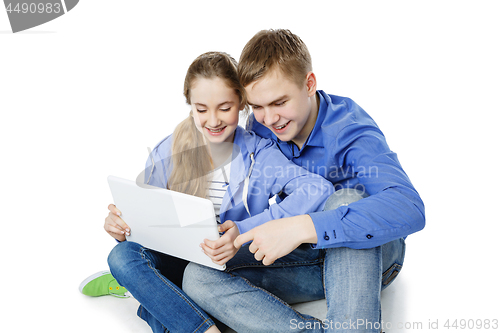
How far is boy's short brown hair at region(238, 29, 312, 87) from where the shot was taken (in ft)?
4.73

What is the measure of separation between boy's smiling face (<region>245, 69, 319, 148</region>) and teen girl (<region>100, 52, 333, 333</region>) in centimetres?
8

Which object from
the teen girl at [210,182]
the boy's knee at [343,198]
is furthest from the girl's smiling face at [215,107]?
the boy's knee at [343,198]

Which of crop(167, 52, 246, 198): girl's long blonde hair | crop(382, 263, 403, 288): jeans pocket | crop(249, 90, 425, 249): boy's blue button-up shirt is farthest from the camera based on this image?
crop(167, 52, 246, 198): girl's long blonde hair

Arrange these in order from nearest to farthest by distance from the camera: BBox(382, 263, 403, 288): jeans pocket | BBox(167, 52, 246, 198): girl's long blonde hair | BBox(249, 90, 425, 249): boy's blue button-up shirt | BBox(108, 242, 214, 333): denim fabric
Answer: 1. BBox(249, 90, 425, 249): boy's blue button-up shirt
2. BBox(108, 242, 214, 333): denim fabric
3. BBox(382, 263, 403, 288): jeans pocket
4. BBox(167, 52, 246, 198): girl's long blonde hair

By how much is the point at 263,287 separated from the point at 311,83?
666 mm

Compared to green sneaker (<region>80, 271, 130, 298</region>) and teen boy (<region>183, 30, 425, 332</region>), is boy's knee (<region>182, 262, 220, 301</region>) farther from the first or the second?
green sneaker (<region>80, 271, 130, 298</region>)

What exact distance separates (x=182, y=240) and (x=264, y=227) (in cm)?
27

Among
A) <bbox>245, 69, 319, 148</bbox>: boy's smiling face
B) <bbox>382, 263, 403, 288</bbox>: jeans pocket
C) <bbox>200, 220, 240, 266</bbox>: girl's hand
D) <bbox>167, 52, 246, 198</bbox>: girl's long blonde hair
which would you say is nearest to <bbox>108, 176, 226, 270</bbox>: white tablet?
<bbox>200, 220, 240, 266</bbox>: girl's hand

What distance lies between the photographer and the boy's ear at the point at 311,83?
151 centimetres

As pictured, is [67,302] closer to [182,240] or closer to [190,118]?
[182,240]

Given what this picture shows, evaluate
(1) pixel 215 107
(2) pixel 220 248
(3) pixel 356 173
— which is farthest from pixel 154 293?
(3) pixel 356 173

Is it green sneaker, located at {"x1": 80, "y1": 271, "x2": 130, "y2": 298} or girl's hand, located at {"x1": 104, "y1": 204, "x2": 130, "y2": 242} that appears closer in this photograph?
girl's hand, located at {"x1": 104, "y1": 204, "x2": 130, "y2": 242}

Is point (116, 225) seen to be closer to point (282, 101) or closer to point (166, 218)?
point (166, 218)

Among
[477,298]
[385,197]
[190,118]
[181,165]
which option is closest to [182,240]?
→ [181,165]
